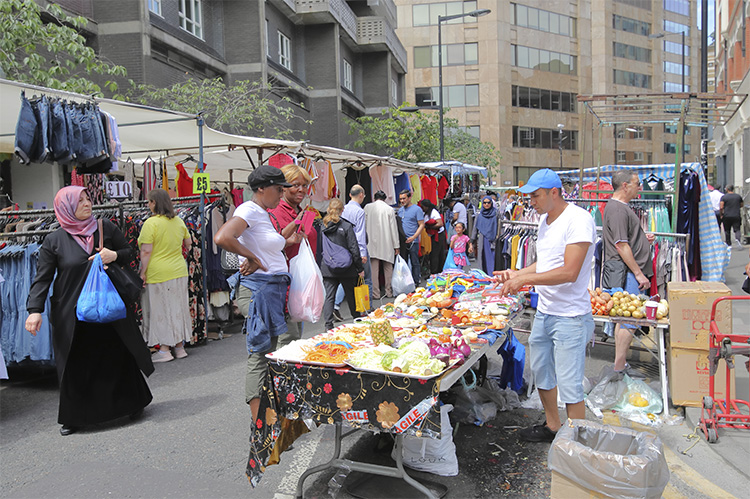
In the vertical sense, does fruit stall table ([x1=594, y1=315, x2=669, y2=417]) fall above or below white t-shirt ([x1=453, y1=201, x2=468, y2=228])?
below

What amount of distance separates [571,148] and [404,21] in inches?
822

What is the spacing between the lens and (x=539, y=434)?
475 cm

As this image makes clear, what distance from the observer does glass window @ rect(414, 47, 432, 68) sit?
184 feet

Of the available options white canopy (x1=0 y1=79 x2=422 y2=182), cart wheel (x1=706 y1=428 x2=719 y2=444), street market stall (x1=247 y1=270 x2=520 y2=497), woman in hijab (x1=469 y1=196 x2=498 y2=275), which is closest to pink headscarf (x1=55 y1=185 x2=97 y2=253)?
white canopy (x1=0 y1=79 x2=422 y2=182)

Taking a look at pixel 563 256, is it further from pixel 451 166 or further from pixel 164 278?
pixel 451 166

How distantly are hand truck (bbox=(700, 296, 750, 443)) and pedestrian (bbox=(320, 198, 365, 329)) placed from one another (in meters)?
4.50

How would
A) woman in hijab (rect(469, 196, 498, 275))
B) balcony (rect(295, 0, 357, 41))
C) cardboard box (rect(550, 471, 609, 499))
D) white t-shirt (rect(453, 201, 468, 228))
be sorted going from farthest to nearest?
1. balcony (rect(295, 0, 357, 41))
2. white t-shirt (rect(453, 201, 468, 228))
3. woman in hijab (rect(469, 196, 498, 275))
4. cardboard box (rect(550, 471, 609, 499))

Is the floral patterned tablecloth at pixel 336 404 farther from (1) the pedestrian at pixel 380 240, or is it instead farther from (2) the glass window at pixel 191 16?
(2) the glass window at pixel 191 16

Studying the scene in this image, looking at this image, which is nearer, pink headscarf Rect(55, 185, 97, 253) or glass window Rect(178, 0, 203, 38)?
pink headscarf Rect(55, 185, 97, 253)

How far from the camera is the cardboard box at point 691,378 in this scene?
17.1 ft

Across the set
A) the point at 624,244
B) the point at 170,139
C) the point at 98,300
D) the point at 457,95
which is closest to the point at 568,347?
the point at 624,244

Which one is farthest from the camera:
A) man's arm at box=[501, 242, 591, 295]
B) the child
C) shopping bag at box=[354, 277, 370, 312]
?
the child

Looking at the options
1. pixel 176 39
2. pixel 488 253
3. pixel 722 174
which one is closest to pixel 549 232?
pixel 488 253

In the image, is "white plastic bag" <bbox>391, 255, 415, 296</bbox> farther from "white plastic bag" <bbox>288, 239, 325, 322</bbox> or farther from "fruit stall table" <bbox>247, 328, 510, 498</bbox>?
"fruit stall table" <bbox>247, 328, 510, 498</bbox>
